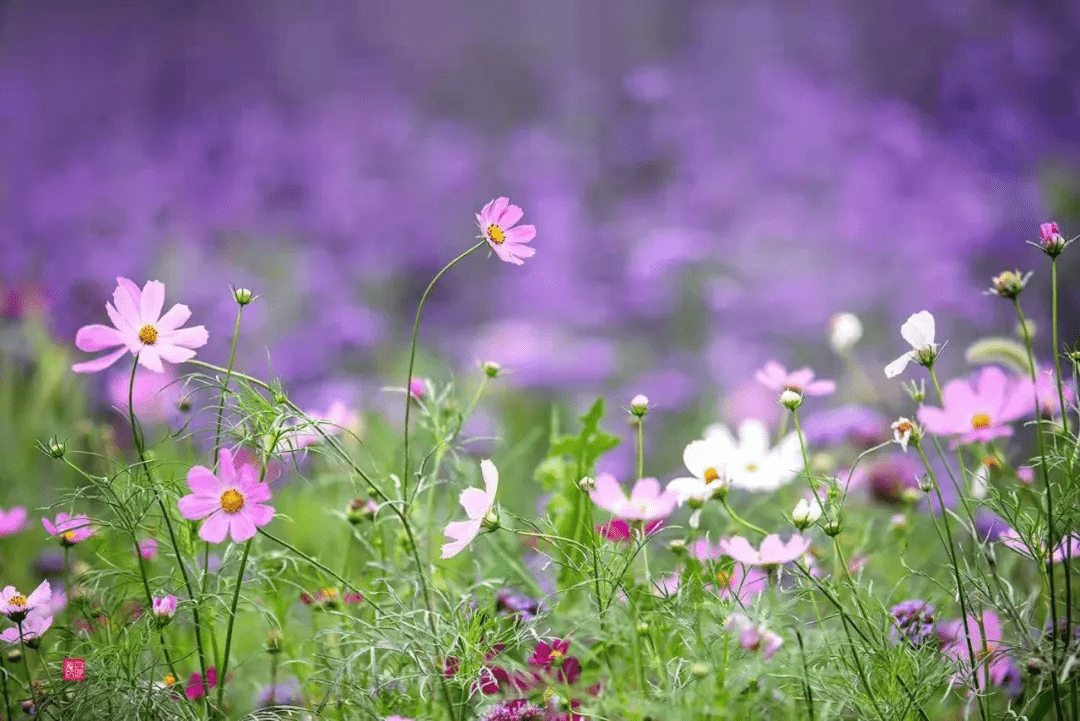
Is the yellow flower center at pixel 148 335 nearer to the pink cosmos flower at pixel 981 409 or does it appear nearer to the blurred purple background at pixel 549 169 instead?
the pink cosmos flower at pixel 981 409

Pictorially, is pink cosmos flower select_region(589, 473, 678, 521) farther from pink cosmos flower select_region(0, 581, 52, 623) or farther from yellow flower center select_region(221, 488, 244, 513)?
pink cosmos flower select_region(0, 581, 52, 623)

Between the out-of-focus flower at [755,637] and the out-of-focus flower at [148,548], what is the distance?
1.10ft

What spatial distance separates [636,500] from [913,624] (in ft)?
0.65

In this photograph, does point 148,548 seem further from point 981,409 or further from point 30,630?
point 981,409

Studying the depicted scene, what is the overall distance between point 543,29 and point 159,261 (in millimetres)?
1147

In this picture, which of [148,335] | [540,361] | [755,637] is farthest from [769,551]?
[540,361]

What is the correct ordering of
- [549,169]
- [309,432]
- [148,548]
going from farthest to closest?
[549,169]
[148,548]
[309,432]

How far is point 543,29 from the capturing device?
2346 mm

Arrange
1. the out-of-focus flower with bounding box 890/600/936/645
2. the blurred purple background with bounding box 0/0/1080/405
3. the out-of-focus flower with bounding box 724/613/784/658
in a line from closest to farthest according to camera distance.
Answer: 1. the out-of-focus flower with bounding box 724/613/784/658
2. the out-of-focus flower with bounding box 890/600/936/645
3. the blurred purple background with bounding box 0/0/1080/405

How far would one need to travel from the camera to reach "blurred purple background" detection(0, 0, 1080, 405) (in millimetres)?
1604

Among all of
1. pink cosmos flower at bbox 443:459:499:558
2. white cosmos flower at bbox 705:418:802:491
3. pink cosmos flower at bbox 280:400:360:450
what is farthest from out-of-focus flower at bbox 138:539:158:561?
white cosmos flower at bbox 705:418:802:491

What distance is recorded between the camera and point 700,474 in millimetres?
475

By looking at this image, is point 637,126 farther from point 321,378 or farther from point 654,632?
point 654,632

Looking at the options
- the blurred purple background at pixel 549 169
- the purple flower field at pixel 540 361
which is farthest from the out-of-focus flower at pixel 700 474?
the blurred purple background at pixel 549 169
